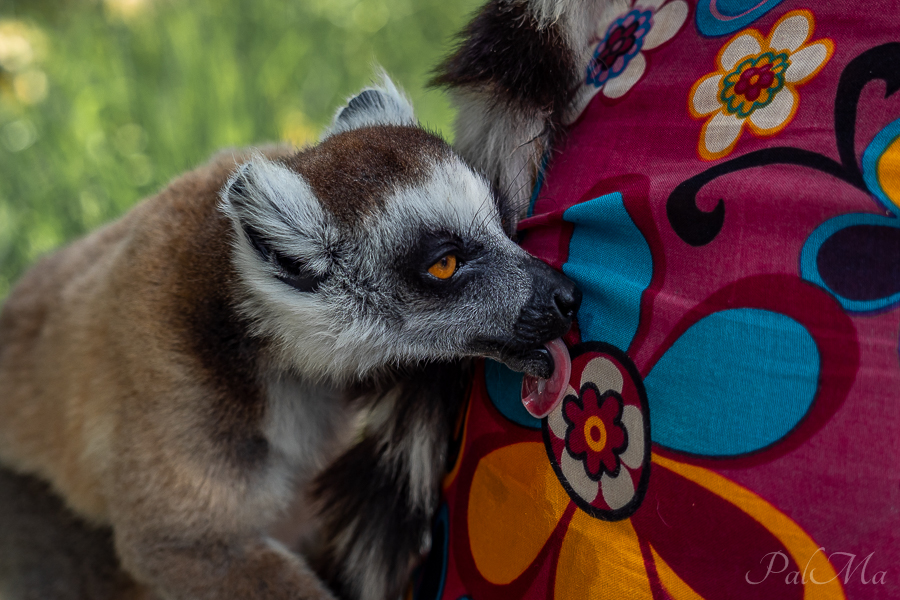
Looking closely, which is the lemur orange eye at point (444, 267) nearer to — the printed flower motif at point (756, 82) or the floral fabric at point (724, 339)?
the floral fabric at point (724, 339)

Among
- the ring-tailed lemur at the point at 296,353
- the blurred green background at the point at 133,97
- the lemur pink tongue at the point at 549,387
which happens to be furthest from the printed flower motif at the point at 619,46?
the blurred green background at the point at 133,97

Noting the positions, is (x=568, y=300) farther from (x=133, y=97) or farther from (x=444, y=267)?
(x=133, y=97)

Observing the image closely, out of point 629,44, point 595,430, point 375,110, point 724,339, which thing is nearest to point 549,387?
point 595,430

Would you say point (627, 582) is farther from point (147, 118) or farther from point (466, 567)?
point (147, 118)

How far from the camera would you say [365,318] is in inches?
51.4

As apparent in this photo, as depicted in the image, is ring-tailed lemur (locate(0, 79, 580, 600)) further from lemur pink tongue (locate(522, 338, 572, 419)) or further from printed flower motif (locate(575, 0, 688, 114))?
printed flower motif (locate(575, 0, 688, 114))

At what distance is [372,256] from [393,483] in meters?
0.46

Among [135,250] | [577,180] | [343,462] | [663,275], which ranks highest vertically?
[135,250]

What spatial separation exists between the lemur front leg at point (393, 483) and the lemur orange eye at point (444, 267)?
7.3 inches

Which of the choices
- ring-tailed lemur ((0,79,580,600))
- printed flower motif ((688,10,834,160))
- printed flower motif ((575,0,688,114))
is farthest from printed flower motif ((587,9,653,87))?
ring-tailed lemur ((0,79,580,600))

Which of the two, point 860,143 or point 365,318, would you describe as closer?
point 860,143

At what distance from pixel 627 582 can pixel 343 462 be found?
635 millimetres

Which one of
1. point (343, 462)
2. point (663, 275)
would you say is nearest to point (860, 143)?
point (663, 275)

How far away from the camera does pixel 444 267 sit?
127 cm
